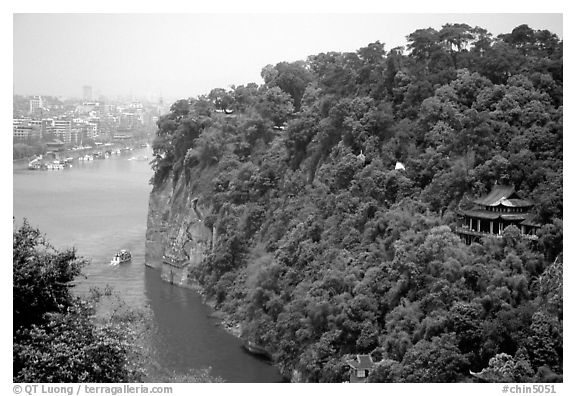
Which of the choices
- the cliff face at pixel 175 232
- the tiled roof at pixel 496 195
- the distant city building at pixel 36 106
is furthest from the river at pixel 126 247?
the tiled roof at pixel 496 195

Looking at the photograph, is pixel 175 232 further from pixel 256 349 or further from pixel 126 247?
pixel 256 349

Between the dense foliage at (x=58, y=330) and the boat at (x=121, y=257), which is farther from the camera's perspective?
the boat at (x=121, y=257)

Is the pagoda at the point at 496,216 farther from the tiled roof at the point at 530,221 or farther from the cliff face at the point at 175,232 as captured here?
the cliff face at the point at 175,232

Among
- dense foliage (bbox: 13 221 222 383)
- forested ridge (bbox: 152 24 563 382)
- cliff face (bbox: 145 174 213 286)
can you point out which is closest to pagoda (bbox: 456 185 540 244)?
forested ridge (bbox: 152 24 563 382)

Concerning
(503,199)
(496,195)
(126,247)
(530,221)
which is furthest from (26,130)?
(530,221)
